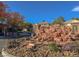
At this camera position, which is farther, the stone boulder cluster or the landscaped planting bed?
the stone boulder cluster

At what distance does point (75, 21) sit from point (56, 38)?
76 centimetres

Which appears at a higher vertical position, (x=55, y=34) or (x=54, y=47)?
(x=55, y=34)

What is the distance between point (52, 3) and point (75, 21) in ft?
2.71

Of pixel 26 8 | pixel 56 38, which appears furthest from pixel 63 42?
pixel 26 8

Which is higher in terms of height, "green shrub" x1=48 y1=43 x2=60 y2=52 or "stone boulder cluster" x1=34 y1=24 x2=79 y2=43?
"stone boulder cluster" x1=34 y1=24 x2=79 y2=43

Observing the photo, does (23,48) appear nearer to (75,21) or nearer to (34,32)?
(34,32)

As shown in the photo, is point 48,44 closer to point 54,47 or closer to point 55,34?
point 54,47

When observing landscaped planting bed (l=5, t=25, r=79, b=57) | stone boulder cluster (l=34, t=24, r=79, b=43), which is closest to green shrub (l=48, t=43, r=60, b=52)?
landscaped planting bed (l=5, t=25, r=79, b=57)

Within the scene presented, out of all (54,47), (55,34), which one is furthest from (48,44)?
(55,34)

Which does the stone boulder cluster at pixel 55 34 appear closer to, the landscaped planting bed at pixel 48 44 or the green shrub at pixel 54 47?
the landscaped planting bed at pixel 48 44

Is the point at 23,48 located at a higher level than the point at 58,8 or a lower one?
lower

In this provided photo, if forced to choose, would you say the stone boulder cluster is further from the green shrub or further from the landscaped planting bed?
the green shrub

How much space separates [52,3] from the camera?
16.2 m

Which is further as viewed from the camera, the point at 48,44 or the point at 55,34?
the point at 55,34
